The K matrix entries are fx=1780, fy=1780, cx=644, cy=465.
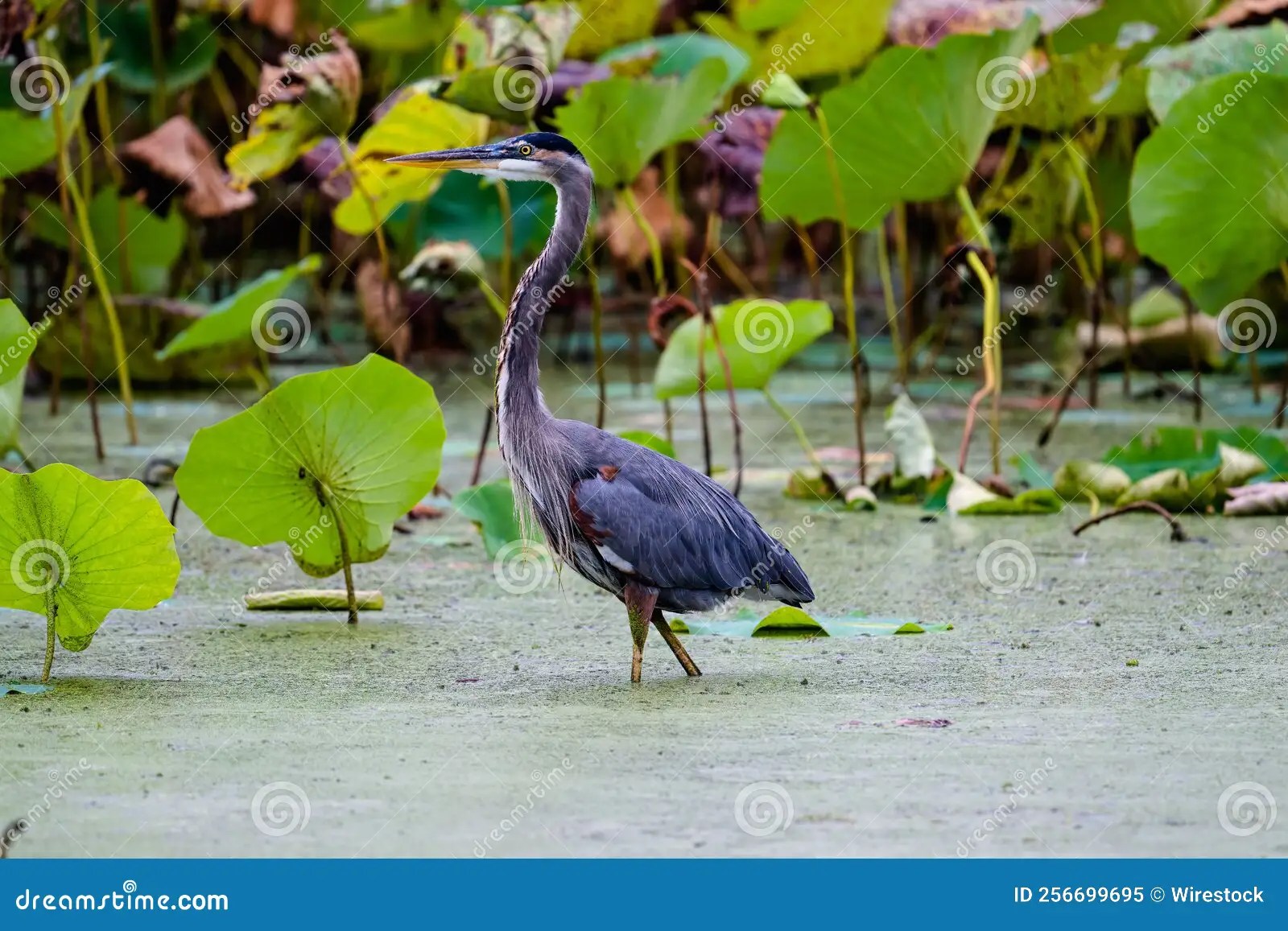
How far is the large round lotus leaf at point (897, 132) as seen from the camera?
231 inches

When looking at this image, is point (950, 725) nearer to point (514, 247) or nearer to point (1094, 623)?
point (1094, 623)

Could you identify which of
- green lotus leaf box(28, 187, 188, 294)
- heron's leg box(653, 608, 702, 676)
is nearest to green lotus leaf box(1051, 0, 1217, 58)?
green lotus leaf box(28, 187, 188, 294)

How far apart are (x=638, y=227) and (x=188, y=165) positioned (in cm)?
238

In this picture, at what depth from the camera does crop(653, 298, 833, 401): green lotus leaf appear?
6066mm

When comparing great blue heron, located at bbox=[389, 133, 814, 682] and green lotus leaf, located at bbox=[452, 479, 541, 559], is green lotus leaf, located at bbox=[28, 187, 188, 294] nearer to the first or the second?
green lotus leaf, located at bbox=[452, 479, 541, 559]

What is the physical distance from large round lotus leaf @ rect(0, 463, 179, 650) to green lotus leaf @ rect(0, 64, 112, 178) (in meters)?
3.34

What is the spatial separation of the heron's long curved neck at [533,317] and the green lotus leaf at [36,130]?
128 inches

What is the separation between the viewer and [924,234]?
10852 millimetres

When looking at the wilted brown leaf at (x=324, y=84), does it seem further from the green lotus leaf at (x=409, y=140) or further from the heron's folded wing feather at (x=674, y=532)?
the heron's folded wing feather at (x=674, y=532)

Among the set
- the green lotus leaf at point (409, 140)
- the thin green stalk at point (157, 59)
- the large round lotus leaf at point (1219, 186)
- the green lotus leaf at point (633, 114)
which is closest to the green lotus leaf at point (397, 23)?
the thin green stalk at point (157, 59)

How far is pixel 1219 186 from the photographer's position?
19.7 feet

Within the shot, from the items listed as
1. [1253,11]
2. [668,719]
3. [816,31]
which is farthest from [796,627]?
[816,31]
